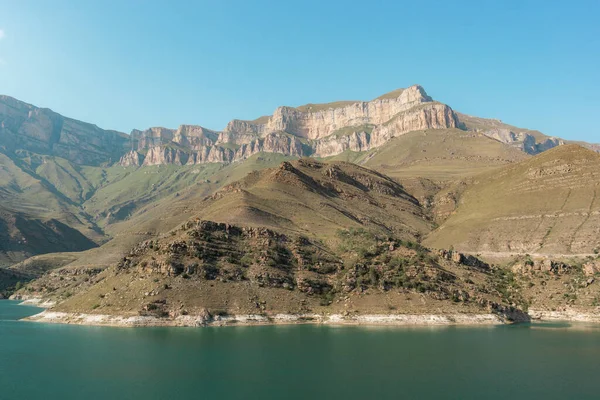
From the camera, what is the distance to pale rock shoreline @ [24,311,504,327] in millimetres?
87500

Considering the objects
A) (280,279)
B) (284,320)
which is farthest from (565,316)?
(280,279)

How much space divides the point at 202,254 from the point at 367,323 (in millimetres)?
35902

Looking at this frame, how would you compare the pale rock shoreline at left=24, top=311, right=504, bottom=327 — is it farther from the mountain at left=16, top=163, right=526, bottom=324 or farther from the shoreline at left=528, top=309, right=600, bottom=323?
the shoreline at left=528, top=309, right=600, bottom=323

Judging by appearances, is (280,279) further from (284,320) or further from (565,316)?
(565,316)

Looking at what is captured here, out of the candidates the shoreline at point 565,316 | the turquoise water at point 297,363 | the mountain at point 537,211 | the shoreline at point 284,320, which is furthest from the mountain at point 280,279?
the mountain at point 537,211

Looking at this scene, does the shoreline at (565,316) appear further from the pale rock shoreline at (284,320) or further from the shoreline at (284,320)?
the pale rock shoreline at (284,320)

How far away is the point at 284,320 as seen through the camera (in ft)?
299

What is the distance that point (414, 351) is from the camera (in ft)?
217

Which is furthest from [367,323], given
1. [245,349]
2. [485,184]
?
[485,184]

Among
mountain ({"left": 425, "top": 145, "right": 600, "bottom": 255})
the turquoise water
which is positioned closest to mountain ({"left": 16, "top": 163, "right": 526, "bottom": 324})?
the turquoise water

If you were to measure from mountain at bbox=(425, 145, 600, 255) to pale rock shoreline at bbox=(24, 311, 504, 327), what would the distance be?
148ft

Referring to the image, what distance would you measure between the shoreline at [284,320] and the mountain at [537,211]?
45.0 m

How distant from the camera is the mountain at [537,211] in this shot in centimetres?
12912

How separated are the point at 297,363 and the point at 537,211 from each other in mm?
113462
